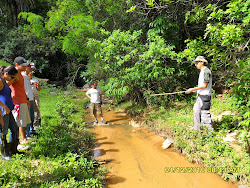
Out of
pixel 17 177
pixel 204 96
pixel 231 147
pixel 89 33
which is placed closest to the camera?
pixel 17 177

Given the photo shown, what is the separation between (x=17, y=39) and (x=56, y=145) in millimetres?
14363

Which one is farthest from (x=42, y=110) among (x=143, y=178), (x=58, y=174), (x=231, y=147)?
(x=231, y=147)

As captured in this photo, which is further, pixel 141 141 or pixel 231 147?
pixel 141 141

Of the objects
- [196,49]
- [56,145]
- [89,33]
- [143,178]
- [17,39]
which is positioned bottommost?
[143,178]

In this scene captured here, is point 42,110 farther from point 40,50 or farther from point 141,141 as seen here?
point 40,50

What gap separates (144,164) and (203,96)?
2.19 meters

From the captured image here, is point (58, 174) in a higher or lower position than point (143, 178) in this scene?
higher

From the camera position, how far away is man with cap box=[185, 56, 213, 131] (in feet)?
14.2

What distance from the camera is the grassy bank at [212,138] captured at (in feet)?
11.8

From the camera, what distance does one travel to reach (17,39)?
15141 mm

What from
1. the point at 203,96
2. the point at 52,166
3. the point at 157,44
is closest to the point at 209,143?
the point at 203,96

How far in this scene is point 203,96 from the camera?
14.6 ft
